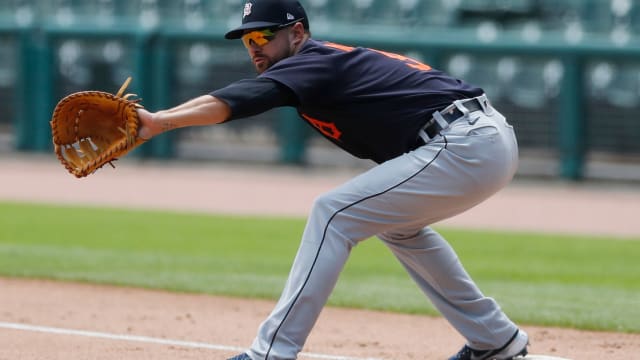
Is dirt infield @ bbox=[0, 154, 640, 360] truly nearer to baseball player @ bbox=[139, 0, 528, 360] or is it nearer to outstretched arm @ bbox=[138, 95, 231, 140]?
baseball player @ bbox=[139, 0, 528, 360]

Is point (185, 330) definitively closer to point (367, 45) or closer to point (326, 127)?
point (326, 127)

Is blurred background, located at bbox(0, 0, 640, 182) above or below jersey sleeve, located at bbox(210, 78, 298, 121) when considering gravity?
below

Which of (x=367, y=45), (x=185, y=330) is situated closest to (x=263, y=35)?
(x=185, y=330)

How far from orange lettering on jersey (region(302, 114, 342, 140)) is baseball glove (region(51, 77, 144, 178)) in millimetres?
654

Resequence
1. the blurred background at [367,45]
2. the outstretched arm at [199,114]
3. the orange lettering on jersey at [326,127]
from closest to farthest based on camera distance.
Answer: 1. the outstretched arm at [199,114]
2. the orange lettering on jersey at [326,127]
3. the blurred background at [367,45]

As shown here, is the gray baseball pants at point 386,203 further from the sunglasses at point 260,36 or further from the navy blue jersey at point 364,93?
the sunglasses at point 260,36

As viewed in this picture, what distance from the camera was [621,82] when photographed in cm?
1661

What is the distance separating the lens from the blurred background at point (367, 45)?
16.8 m

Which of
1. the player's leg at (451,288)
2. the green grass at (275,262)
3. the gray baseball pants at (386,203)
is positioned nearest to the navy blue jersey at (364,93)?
the gray baseball pants at (386,203)

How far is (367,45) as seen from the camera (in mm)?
17641

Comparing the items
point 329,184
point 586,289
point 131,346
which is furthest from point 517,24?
point 131,346

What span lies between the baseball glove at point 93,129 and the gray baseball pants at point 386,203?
75cm

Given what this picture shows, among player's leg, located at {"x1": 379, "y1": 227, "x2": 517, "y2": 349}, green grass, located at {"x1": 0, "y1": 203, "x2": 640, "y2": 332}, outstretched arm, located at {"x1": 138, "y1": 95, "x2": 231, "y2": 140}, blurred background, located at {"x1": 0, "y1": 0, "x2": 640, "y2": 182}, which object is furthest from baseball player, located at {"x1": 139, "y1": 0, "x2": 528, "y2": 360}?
blurred background, located at {"x1": 0, "y1": 0, "x2": 640, "y2": 182}

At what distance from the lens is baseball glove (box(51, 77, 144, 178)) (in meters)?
4.17
